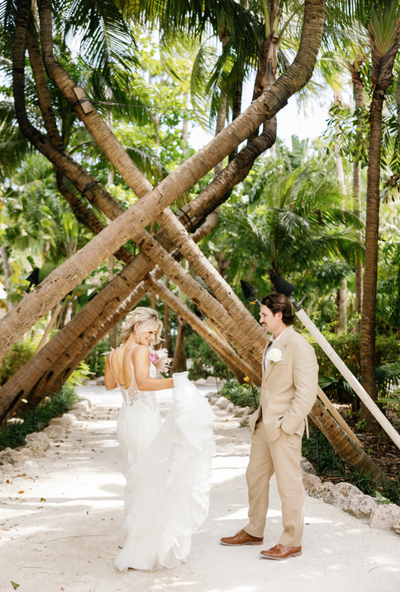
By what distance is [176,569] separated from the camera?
3.53 m

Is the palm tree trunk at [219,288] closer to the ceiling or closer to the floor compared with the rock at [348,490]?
closer to the ceiling

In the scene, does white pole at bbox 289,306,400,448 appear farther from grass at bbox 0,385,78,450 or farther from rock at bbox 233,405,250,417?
rock at bbox 233,405,250,417

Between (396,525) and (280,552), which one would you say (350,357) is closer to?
(396,525)

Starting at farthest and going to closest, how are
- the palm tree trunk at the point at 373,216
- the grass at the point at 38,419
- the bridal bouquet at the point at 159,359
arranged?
the grass at the point at 38,419, the palm tree trunk at the point at 373,216, the bridal bouquet at the point at 159,359

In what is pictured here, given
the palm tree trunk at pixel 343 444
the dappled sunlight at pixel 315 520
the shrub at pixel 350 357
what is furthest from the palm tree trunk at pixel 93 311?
the dappled sunlight at pixel 315 520

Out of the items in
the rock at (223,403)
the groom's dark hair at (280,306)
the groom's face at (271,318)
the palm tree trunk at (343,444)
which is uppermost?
the groom's dark hair at (280,306)

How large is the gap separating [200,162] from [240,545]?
392 centimetres

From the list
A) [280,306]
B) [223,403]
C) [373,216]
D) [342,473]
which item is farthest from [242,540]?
[223,403]

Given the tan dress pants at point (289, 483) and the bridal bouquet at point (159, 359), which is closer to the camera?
the tan dress pants at point (289, 483)

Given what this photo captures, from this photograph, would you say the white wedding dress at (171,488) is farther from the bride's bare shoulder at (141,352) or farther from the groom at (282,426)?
the groom at (282,426)

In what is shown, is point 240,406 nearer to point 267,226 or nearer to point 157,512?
point 267,226

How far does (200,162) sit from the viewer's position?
5.70 meters

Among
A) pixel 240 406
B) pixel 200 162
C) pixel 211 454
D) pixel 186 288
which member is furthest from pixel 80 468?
pixel 240 406

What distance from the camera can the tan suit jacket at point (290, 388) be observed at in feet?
12.0
